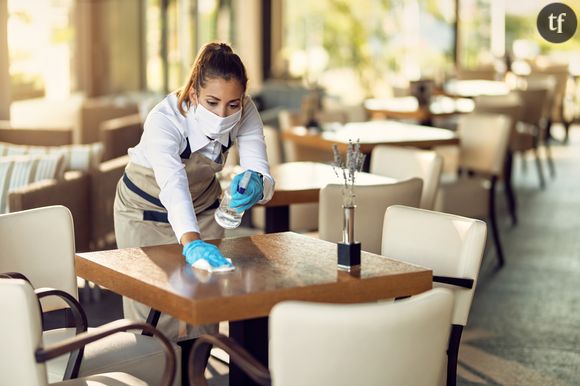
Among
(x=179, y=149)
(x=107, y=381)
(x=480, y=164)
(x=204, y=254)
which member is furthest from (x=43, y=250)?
(x=480, y=164)

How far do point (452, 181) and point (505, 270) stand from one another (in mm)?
691

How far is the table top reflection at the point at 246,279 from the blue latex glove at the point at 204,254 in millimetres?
33

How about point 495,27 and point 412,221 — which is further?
point 495,27

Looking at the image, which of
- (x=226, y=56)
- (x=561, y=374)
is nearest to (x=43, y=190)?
(x=226, y=56)

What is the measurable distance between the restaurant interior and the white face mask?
22 centimetres

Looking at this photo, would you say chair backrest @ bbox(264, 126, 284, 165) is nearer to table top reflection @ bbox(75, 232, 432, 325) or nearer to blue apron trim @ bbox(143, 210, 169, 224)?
blue apron trim @ bbox(143, 210, 169, 224)

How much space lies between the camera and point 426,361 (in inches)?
103

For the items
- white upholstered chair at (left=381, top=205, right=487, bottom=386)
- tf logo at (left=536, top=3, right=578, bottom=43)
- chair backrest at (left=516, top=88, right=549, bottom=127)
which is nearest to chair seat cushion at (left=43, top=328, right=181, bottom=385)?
white upholstered chair at (left=381, top=205, right=487, bottom=386)

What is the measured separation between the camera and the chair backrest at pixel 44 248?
3.59 metres

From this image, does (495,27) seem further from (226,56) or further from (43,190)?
(226,56)

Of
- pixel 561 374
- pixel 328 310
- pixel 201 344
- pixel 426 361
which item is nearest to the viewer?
pixel 328 310

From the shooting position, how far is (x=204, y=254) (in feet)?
10.1

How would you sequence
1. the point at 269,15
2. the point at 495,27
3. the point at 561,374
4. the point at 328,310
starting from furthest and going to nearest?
the point at 495,27 → the point at 269,15 → the point at 561,374 → the point at 328,310

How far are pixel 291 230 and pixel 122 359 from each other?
2739 mm
